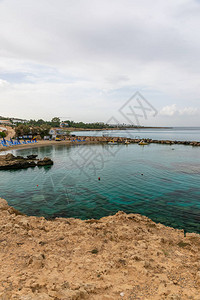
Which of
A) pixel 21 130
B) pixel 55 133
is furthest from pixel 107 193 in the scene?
pixel 55 133

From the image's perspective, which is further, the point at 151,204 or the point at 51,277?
the point at 151,204

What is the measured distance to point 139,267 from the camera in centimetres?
800

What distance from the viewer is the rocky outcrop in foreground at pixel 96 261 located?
6.48 metres

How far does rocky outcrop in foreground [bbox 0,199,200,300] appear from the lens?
648cm

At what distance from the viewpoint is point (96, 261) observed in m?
8.54

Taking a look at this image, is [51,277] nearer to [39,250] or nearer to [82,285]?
[82,285]

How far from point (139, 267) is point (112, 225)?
197 inches

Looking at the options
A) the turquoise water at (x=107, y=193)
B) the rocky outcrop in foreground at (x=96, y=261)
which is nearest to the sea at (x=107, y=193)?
the turquoise water at (x=107, y=193)

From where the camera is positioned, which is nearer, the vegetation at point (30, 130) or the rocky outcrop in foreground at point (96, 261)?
the rocky outcrop in foreground at point (96, 261)

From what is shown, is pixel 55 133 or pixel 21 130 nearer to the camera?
pixel 21 130

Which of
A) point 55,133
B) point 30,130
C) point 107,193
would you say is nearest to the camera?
point 107,193

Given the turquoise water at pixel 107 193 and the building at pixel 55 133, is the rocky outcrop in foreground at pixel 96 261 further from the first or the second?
the building at pixel 55 133

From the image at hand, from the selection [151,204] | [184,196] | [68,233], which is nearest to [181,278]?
[68,233]

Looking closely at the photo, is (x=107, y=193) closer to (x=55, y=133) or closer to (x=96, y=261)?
(x=96, y=261)
